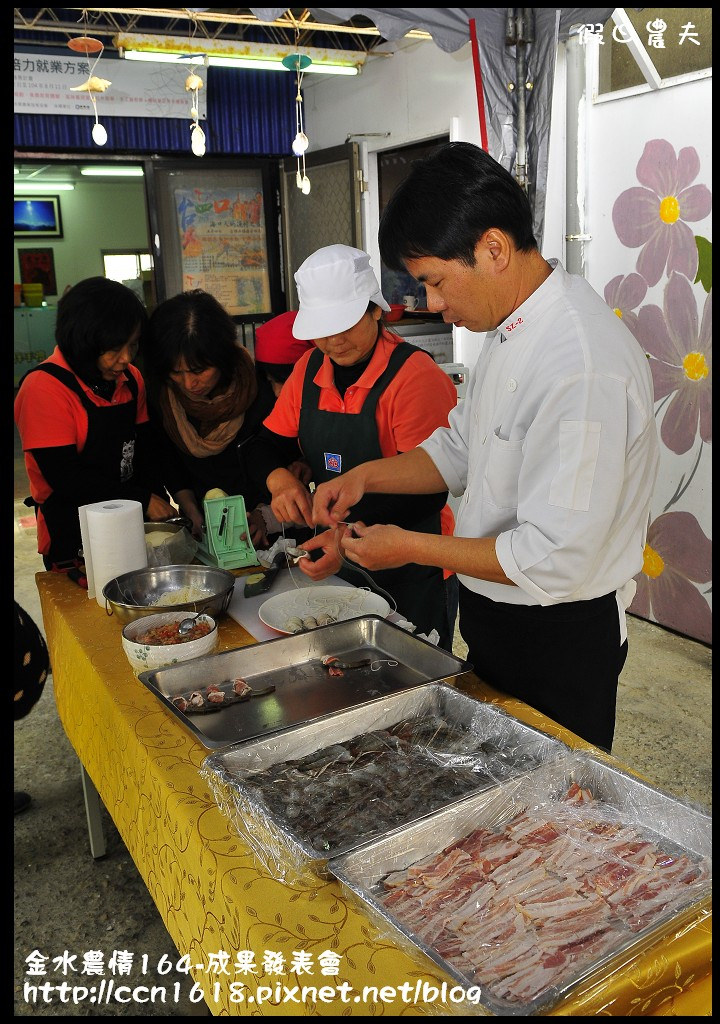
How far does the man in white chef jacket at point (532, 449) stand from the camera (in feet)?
4.66

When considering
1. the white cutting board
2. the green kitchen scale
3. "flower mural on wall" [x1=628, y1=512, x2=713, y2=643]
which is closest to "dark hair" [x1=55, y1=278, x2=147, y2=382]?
the green kitchen scale

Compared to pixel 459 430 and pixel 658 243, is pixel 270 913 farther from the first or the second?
pixel 658 243

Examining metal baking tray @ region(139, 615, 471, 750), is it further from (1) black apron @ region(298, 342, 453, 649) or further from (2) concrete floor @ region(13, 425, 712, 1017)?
(2) concrete floor @ region(13, 425, 712, 1017)

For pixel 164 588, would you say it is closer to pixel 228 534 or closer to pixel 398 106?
pixel 228 534

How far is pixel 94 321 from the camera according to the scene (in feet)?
8.45

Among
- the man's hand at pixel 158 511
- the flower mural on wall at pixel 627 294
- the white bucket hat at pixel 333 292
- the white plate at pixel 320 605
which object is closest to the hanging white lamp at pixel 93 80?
the flower mural on wall at pixel 627 294

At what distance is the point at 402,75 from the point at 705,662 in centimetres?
462

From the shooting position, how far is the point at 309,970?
103cm

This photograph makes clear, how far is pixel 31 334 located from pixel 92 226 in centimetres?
263

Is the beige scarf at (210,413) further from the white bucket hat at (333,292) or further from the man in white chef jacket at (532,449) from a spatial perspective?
the man in white chef jacket at (532,449)

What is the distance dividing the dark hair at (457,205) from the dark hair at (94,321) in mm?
1335

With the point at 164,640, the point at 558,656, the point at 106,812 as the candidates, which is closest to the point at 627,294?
the point at 558,656

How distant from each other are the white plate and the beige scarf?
3.07 ft
